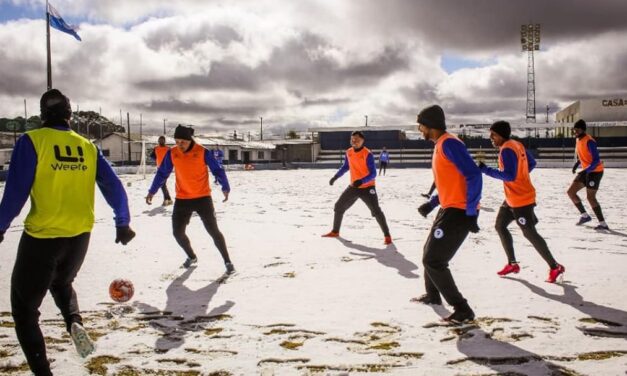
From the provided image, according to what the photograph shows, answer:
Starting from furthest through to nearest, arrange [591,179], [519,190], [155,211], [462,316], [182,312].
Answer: [155,211], [591,179], [519,190], [182,312], [462,316]

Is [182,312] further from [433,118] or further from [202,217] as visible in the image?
[433,118]

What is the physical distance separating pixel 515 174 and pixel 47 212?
13.0ft

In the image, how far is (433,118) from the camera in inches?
159

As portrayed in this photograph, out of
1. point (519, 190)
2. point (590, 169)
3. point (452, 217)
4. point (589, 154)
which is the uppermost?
point (589, 154)

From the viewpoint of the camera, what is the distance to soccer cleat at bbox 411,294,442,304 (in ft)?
14.6

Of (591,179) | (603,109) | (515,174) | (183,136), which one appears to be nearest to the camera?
(515,174)

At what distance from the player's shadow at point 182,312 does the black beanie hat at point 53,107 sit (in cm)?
166

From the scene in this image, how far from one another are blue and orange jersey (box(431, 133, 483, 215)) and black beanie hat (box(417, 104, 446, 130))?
0.10 m

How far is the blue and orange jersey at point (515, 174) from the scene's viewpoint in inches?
191

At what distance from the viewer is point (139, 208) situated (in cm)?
1259

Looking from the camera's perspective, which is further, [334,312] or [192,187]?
[192,187]

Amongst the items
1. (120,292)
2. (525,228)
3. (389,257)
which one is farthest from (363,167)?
(120,292)

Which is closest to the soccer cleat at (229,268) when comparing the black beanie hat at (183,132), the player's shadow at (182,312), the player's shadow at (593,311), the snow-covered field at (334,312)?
the snow-covered field at (334,312)

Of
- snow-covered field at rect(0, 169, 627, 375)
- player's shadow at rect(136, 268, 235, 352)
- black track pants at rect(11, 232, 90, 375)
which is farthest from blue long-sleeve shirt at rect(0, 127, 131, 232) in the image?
player's shadow at rect(136, 268, 235, 352)
